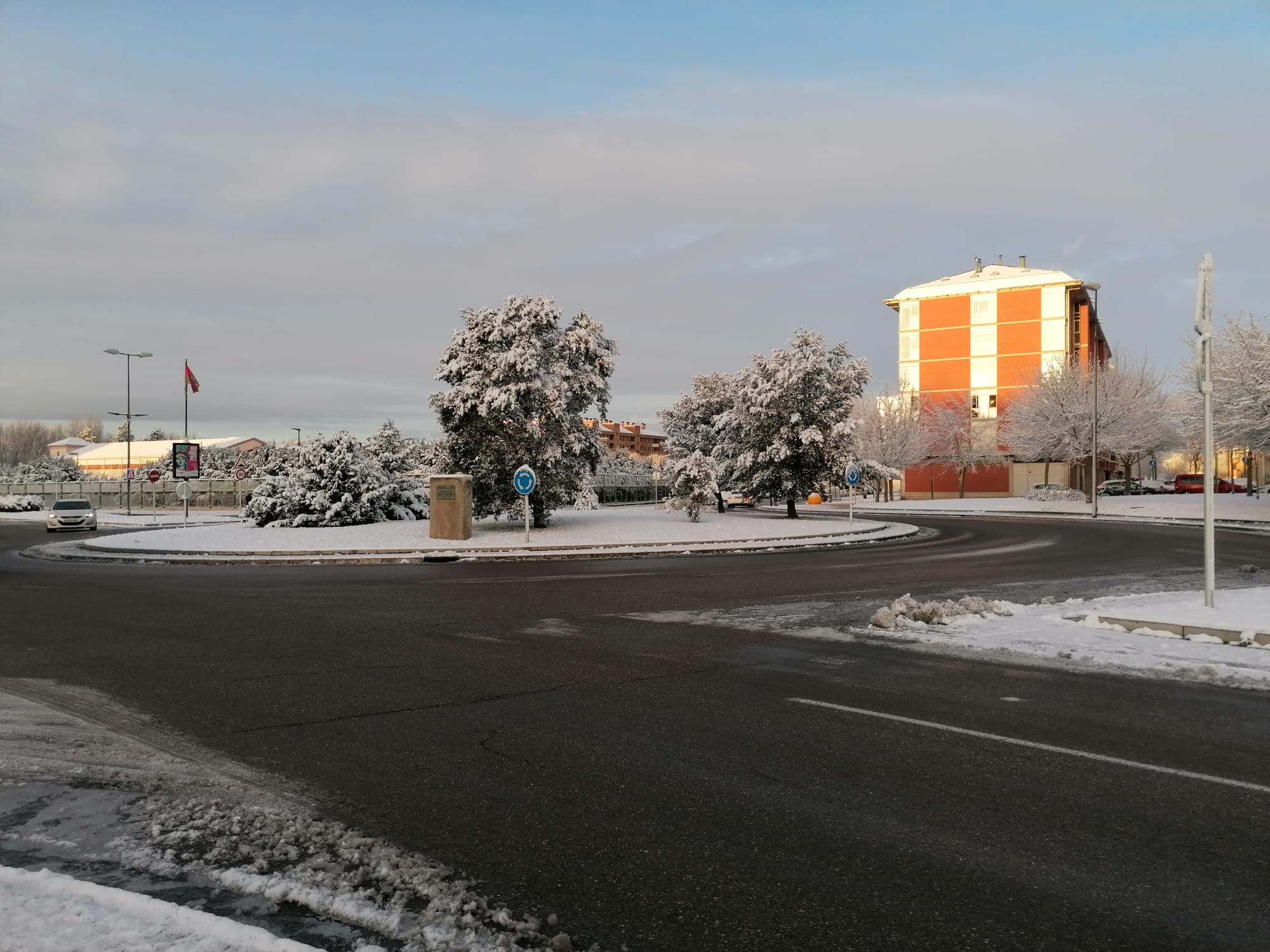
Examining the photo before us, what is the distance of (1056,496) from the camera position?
184 ft

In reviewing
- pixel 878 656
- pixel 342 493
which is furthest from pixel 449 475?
pixel 878 656

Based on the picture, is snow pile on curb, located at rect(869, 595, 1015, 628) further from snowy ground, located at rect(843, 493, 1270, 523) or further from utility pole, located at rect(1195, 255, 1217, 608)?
snowy ground, located at rect(843, 493, 1270, 523)

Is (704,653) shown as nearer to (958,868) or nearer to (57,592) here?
(958,868)

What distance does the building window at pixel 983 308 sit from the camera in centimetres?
7581

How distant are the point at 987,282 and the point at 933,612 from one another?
233 feet

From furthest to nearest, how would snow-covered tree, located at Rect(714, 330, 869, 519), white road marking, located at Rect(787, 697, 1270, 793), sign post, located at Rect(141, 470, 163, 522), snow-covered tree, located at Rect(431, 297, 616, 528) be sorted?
sign post, located at Rect(141, 470, 163, 522), snow-covered tree, located at Rect(714, 330, 869, 519), snow-covered tree, located at Rect(431, 297, 616, 528), white road marking, located at Rect(787, 697, 1270, 793)

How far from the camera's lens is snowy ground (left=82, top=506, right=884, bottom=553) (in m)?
26.3

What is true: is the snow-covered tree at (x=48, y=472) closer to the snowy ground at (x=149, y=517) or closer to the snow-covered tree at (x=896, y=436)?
the snowy ground at (x=149, y=517)

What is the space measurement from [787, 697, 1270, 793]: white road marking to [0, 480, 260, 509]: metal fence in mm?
61152

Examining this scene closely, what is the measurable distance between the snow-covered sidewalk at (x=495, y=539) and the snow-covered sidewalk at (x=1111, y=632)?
13.5 metres

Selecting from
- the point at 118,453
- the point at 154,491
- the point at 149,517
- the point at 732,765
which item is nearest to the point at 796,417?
the point at 732,765

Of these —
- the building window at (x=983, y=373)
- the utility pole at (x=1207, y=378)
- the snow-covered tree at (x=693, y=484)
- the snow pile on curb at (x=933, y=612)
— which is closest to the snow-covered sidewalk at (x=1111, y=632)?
the snow pile on curb at (x=933, y=612)

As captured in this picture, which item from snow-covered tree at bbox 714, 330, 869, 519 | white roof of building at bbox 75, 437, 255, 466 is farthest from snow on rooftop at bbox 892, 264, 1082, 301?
white roof of building at bbox 75, 437, 255, 466

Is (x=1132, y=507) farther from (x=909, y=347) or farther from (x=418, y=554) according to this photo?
(x=418, y=554)
